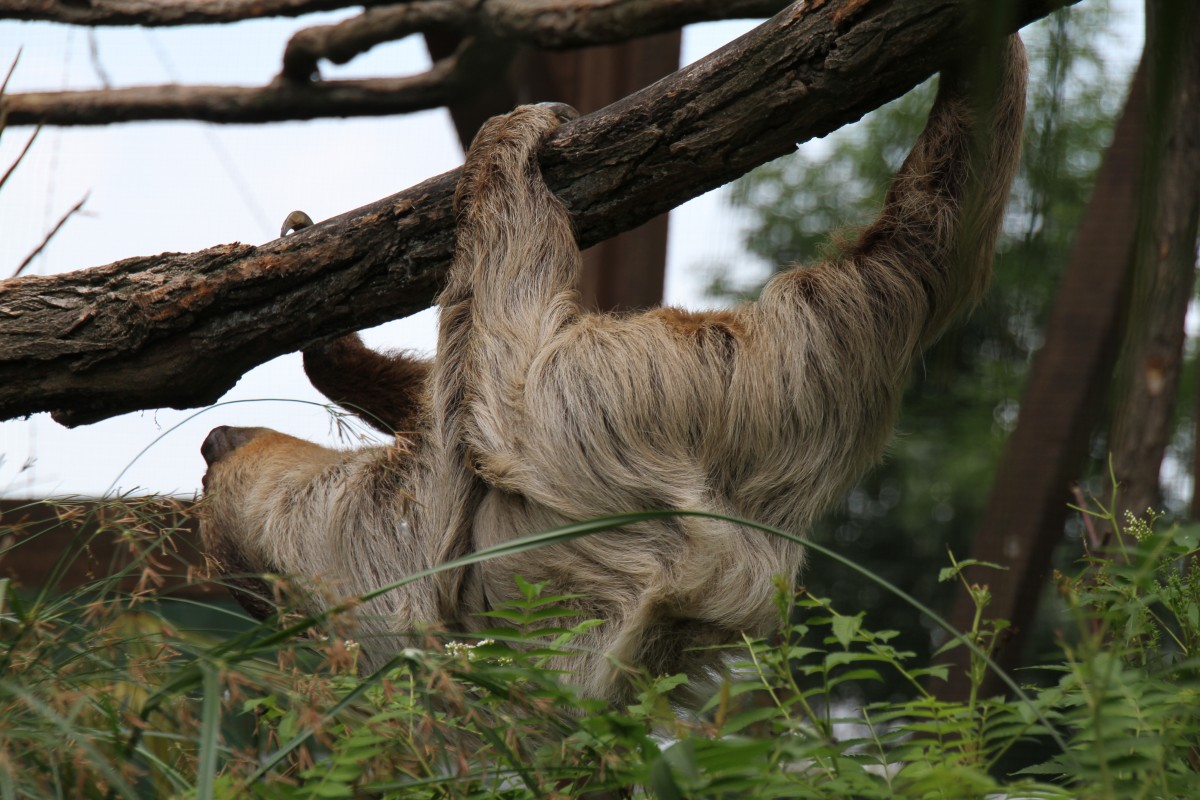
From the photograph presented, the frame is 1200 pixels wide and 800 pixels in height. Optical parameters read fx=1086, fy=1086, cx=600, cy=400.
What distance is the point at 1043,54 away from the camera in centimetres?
105

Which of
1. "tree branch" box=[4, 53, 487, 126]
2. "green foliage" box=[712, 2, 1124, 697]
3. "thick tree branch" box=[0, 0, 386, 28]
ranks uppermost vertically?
"thick tree branch" box=[0, 0, 386, 28]

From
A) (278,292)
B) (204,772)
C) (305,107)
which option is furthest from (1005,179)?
(305,107)

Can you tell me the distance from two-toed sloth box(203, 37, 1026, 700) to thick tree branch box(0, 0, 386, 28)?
6.55 ft

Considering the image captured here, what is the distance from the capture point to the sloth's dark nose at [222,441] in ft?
12.5

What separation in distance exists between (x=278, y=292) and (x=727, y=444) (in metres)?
1.31

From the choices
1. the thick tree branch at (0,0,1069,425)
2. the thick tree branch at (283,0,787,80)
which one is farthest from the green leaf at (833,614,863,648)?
the thick tree branch at (283,0,787,80)

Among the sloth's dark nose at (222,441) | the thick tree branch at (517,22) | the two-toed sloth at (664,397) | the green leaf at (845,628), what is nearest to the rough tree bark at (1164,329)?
the two-toed sloth at (664,397)

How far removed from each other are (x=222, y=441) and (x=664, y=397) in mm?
1791

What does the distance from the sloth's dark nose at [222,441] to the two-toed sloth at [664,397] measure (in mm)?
1050

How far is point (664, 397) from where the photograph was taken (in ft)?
9.43

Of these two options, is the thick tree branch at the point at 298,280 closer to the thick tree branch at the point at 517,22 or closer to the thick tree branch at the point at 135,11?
the thick tree branch at the point at 517,22

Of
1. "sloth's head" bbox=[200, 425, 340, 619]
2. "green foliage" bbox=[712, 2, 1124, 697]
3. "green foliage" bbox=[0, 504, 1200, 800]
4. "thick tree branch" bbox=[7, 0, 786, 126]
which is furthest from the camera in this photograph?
"green foliage" bbox=[712, 2, 1124, 697]

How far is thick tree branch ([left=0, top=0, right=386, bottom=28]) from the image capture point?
4523 millimetres

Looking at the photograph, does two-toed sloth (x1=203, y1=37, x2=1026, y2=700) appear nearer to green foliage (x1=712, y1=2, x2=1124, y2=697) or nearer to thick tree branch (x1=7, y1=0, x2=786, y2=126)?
thick tree branch (x1=7, y1=0, x2=786, y2=126)
